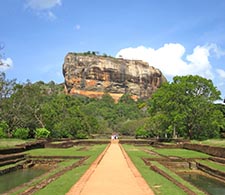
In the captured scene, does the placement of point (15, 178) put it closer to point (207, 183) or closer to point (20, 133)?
point (207, 183)

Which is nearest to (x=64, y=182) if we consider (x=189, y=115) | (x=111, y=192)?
(x=111, y=192)

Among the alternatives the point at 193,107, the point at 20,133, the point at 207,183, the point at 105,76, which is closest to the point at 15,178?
the point at 207,183

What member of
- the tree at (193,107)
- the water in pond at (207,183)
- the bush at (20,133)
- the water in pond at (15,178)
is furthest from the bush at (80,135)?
the water in pond at (207,183)

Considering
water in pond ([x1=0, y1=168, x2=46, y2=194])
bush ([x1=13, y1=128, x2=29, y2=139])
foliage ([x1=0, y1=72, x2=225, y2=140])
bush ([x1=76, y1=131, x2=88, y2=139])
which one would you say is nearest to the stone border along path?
water in pond ([x1=0, y1=168, x2=46, y2=194])

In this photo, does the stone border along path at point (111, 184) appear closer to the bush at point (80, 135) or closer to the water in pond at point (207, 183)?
the water in pond at point (207, 183)

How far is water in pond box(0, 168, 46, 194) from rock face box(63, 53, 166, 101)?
13079 centimetres

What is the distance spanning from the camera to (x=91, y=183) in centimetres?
1095

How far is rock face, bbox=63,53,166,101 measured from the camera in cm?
14838

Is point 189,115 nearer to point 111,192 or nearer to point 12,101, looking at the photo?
point 12,101

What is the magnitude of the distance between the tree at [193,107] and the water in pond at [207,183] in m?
20.6

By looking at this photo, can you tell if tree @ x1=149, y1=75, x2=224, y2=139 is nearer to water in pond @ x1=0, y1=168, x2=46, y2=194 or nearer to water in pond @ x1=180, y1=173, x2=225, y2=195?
water in pond @ x1=180, y1=173, x2=225, y2=195

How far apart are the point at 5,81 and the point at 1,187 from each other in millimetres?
28857

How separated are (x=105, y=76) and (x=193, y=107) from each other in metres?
113

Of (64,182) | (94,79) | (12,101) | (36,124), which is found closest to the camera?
(64,182)
